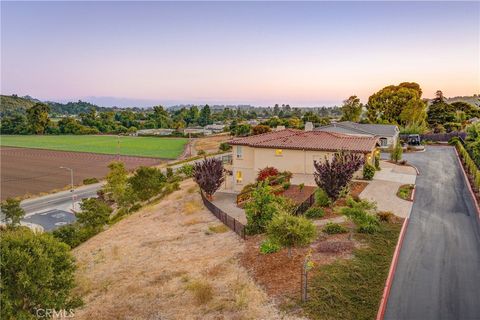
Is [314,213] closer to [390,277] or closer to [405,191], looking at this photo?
[390,277]

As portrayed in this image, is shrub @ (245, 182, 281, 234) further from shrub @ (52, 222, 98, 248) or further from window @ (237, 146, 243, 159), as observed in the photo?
window @ (237, 146, 243, 159)

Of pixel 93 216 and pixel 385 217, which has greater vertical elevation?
pixel 385 217

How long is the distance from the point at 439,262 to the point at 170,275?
45.5ft

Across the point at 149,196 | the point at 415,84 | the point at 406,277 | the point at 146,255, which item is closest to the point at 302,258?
the point at 406,277

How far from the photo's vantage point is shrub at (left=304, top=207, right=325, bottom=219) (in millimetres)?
26703

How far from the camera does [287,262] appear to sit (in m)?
19.4

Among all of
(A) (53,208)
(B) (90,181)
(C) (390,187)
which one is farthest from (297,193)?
(B) (90,181)

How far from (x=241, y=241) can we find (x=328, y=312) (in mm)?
10127

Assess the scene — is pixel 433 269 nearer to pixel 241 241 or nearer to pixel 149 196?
pixel 241 241

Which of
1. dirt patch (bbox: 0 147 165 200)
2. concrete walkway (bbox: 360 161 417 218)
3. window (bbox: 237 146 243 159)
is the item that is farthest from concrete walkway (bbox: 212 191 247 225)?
dirt patch (bbox: 0 147 165 200)

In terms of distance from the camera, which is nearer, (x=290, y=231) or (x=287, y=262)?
(x=290, y=231)

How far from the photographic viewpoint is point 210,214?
32969 millimetres

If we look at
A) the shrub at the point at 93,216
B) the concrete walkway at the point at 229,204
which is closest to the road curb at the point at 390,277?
the concrete walkway at the point at 229,204

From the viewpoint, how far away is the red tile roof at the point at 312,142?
38969 millimetres
